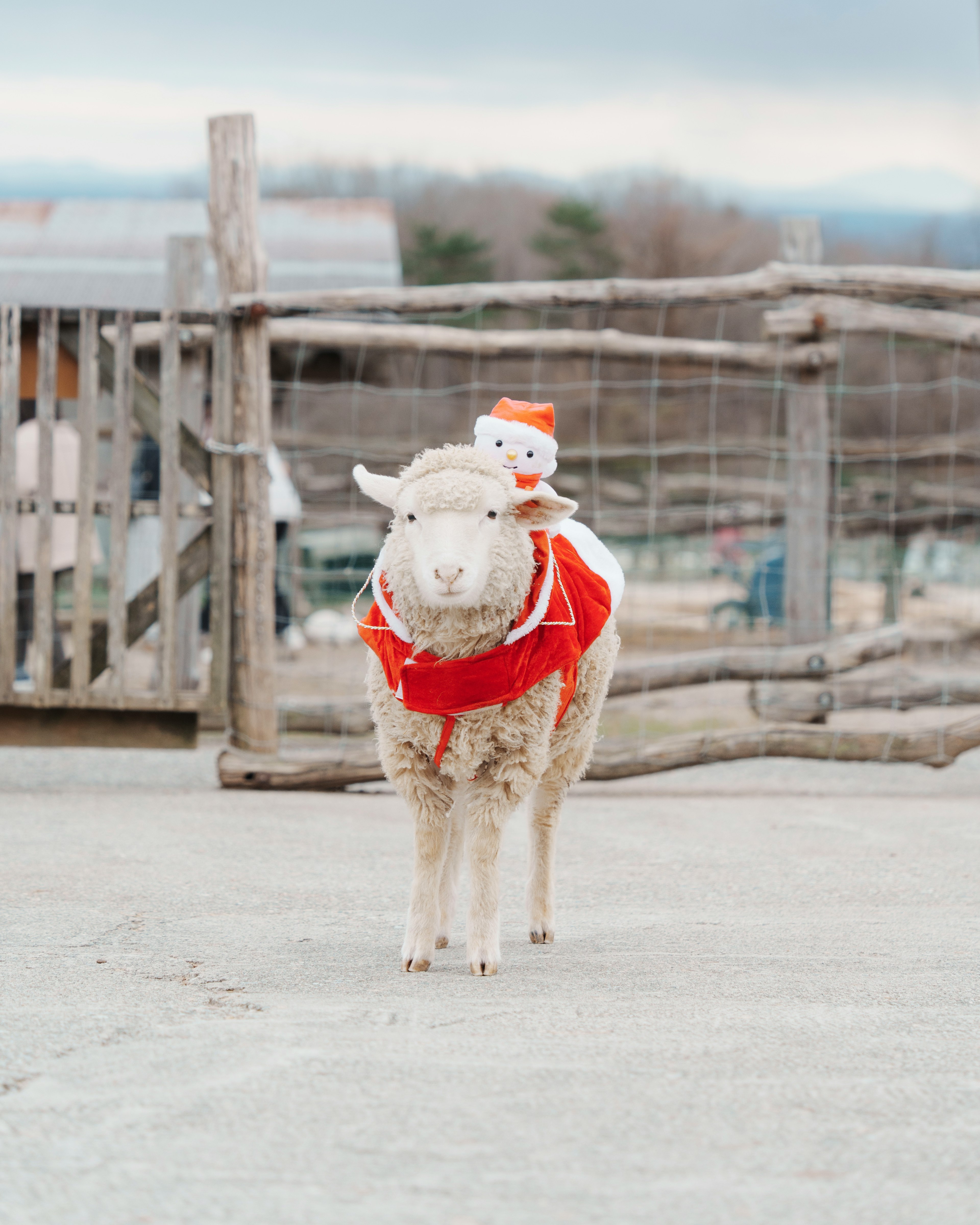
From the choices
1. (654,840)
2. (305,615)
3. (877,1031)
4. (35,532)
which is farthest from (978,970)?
(305,615)

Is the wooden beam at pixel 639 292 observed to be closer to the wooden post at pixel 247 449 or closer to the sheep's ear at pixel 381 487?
the wooden post at pixel 247 449

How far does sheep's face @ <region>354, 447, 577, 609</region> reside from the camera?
3348 mm

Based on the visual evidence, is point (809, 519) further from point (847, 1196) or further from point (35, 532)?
point (847, 1196)

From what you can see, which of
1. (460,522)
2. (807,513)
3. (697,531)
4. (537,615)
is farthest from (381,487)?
(697,531)

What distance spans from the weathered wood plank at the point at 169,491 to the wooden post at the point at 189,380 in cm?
159

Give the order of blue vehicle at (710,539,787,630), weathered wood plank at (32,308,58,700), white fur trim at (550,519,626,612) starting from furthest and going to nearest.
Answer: blue vehicle at (710,539,787,630) < weathered wood plank at (32,308,58,700) < white fur trim at (550,519,626,612)

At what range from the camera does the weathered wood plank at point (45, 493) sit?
258 inches

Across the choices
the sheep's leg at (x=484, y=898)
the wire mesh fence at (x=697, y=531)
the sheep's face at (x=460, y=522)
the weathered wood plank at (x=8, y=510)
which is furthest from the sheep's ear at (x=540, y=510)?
the weathered wood plank at (x=8, y=510)

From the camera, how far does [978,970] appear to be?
3.71 m

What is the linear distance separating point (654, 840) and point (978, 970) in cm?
216

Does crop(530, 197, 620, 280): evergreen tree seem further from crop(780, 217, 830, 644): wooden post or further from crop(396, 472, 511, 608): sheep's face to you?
crop(396, 472, 511, 608): sheep's face

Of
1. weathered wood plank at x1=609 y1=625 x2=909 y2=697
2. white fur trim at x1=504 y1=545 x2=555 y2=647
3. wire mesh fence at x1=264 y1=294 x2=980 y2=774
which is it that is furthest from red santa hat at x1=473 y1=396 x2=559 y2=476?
weathered wood plank at x1=609 y1=625 x2=909 y2=697

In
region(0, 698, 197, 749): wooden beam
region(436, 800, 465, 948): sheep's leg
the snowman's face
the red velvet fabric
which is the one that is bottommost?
region(0, 698, 197, 749): wooden beam

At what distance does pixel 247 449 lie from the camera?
6.77 m
